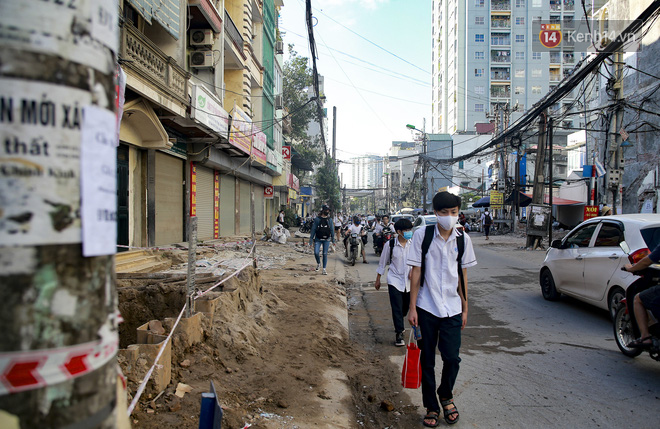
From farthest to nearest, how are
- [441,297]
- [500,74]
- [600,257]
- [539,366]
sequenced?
1. [500,74]
2. [600,257]
3. [539,366]
4. [441,297]

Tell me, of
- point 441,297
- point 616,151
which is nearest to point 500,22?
point 616,151

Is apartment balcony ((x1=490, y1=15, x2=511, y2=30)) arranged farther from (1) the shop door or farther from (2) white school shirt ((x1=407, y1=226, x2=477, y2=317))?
(2) white school shirt ((x1=407, y1=226, x2=477, y2=317))

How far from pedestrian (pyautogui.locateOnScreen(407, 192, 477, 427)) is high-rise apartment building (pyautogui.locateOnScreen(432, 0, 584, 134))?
70.2 m

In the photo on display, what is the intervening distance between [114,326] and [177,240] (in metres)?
14.5

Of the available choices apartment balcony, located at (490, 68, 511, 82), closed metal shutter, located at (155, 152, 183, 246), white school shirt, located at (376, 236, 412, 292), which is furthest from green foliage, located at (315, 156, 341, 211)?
apartment balcony, located at (490, 68, 511, 82)

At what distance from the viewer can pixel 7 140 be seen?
102cm

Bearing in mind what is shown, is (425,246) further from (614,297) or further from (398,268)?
(614,297)

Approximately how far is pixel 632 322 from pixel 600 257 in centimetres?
223

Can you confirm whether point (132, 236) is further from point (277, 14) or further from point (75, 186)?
point (277, 14)

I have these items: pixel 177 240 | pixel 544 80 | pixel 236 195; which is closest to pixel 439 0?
pixel 544 80

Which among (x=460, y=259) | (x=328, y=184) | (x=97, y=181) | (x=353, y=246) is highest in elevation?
(x=328, y=184)

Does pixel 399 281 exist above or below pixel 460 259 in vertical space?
below

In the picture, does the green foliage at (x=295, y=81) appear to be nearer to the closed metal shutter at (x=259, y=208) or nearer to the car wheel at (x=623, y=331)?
the closed metal shutter at (x=259, y=208)

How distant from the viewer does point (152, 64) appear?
10680mm
